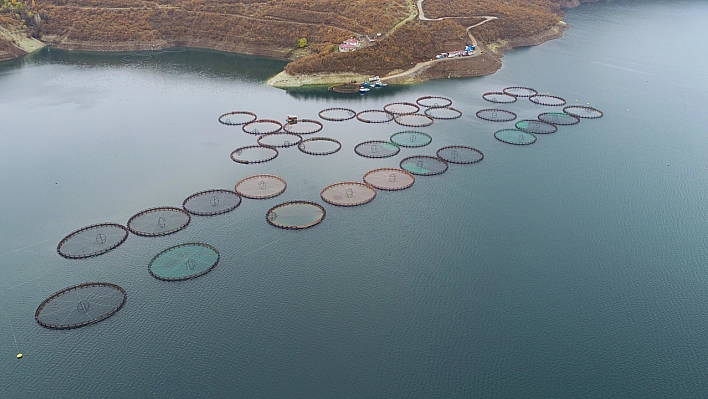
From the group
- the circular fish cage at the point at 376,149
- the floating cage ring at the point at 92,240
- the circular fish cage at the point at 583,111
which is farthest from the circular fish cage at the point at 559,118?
the floating cage ring at the point at 92,240

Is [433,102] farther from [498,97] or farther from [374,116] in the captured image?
[374,116]

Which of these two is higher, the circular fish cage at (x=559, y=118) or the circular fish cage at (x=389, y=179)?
the circular fish cage at (x=559, y=118)

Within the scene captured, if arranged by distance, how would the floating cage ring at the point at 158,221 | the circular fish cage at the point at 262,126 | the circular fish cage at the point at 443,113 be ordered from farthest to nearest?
the circular fish cage at the point at 443,113 → the circular fish cage at the point at 262,126 → the floating cage ring at the point at 158,221

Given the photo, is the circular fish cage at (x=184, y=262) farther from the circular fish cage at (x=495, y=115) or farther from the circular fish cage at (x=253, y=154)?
the circular fish cage at (x=495, y=115)

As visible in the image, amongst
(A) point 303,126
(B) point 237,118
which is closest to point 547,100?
(A) point 303,126

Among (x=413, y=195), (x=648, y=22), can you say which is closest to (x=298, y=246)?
(x=413, y=195)

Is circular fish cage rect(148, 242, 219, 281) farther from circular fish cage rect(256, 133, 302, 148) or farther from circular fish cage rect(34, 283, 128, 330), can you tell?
circular fish cage rect(256, 133, 302, 148)

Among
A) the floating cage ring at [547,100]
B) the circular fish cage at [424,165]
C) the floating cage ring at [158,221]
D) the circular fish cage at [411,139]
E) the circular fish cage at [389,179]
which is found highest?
the floating cage ring at [547,100]
